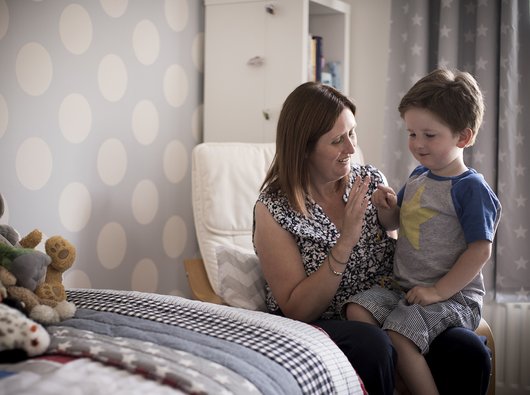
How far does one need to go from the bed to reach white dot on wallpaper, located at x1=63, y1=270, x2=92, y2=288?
699 millimetres

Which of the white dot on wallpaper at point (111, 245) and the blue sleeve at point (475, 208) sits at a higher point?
the blue sleeve at point (475, 208)

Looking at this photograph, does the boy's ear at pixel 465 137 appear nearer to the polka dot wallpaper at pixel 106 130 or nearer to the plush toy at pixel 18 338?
the plush toy at pixel 18 338

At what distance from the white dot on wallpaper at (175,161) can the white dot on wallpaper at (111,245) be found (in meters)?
0.34

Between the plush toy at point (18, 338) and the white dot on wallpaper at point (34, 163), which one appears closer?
the plush toy at point (18, 338)

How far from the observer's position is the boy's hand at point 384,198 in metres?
1.95

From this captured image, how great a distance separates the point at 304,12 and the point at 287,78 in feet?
0.89

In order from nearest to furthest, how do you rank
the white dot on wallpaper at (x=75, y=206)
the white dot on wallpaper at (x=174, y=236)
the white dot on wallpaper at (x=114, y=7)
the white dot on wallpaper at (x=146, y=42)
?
the white dot on wallpaper at (x=75, y=206)
the white dot on wallpaper at (x=114, y=7)
the white dot on wallpaper at (x=146, y=42)
the white dot on wallpaper at (x=174, y=236)

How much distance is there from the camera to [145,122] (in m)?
2.71

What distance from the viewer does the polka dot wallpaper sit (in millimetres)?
2168

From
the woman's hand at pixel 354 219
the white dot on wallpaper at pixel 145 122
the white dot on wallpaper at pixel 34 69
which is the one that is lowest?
the woman's hand at pixel 354 219

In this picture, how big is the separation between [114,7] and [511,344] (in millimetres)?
2007

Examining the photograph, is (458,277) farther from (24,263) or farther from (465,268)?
(24,263)

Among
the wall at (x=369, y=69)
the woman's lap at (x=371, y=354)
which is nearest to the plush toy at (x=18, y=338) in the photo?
the woman's lap at (x=371, y=354)

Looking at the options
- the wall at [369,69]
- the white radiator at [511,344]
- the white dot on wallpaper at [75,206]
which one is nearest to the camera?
the white dot on wallpaper at [75,206]
